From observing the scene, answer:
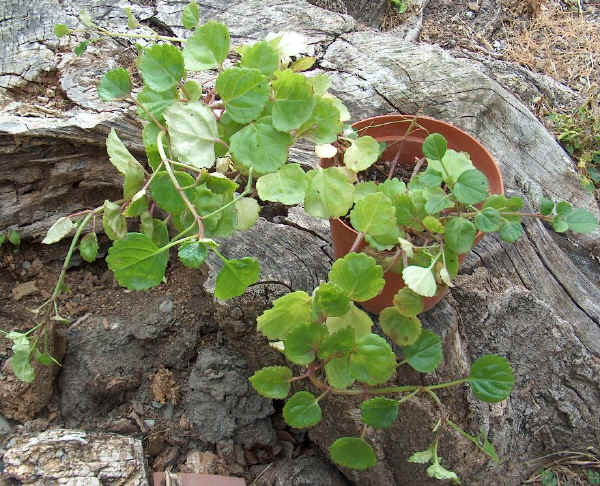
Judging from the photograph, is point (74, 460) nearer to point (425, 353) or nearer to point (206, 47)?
point (425, 353)

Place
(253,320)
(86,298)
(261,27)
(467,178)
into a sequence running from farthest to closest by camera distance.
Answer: (261,27) < (86,298) < (253,320) < (467,178)

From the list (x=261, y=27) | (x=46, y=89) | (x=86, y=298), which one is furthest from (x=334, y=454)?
(x=261, y=27)

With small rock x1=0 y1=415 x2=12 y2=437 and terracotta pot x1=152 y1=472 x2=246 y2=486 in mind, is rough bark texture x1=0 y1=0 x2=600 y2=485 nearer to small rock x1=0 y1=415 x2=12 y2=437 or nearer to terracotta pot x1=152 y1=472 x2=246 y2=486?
terracotta pot x1=152 y1=472 x2=246 y2=486

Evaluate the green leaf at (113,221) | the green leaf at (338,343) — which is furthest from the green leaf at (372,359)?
the green leaf at (113,221)

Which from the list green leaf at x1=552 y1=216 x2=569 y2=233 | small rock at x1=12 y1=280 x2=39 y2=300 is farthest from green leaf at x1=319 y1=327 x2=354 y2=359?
small rock at x1=12 y1=280 x2=39 y2=300

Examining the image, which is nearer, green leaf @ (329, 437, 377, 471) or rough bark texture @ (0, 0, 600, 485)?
green leaf @ (329, 437, 377, 471)

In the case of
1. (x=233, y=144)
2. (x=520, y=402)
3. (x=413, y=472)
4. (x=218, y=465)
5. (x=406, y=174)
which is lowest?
(x=218, y=465)

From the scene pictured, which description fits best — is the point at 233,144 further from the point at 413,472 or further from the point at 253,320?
the point at 413,472
